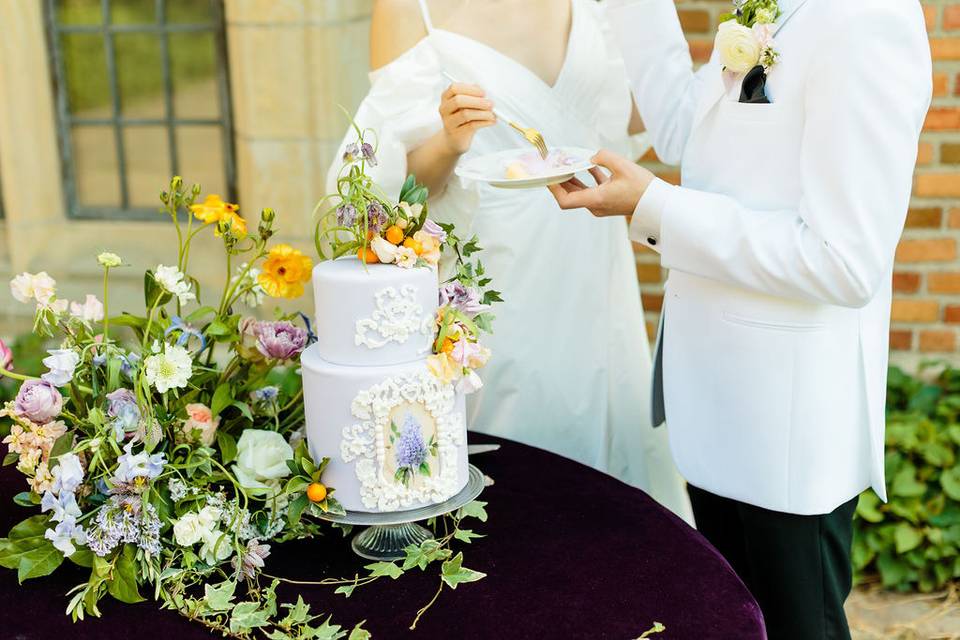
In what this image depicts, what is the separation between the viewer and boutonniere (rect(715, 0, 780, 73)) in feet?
4.91

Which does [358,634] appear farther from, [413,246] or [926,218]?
[926,218]

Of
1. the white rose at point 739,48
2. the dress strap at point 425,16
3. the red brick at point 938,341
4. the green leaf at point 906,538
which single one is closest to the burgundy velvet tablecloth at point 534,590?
the white rose at point 739,48

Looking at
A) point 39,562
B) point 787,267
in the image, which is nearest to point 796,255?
Answer: point 787,267

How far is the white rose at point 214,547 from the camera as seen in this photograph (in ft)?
4.41

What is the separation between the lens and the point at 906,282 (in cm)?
302

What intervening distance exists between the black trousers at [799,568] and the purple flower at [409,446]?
2.10 feet

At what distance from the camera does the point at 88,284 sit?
356 centimetres

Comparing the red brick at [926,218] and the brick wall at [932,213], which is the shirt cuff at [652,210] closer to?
the brick wall at [932,213]

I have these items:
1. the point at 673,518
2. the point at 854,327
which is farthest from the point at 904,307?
the point at 673,518

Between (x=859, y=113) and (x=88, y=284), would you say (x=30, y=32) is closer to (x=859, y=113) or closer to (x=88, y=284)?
(x=88, y=284)

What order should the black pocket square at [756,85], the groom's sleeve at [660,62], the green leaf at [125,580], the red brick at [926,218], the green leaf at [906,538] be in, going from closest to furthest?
1. the green leaf at [125,580]
2. the black pocket square at [756,85]
3. the groom's sleeve at [660,62]
4. the green leaf at [906,538]
5. the red brick at [926,218]

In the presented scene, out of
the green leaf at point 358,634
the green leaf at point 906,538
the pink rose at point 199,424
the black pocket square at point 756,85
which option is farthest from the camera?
the green leaf at point 906,538

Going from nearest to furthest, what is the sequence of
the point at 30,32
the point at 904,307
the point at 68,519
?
the point at 68,519, the point at 904,307, the point at 30,32

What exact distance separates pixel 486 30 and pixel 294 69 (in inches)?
50.1
